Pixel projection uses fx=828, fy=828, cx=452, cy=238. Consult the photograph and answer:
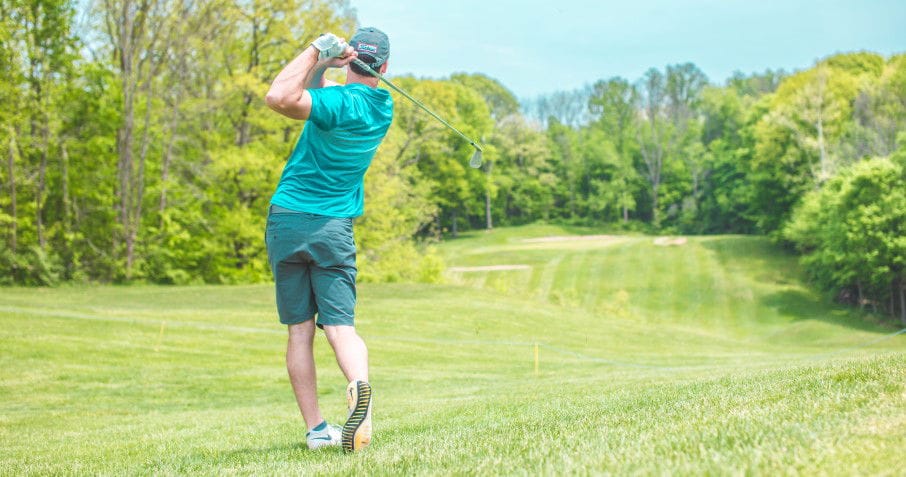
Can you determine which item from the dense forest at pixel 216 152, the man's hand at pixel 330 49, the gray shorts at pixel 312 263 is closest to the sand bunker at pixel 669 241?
the dense forest at pixel 216 152

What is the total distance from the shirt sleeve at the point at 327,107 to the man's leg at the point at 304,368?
1204 millimetres

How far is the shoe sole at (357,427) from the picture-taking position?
4.38 meters

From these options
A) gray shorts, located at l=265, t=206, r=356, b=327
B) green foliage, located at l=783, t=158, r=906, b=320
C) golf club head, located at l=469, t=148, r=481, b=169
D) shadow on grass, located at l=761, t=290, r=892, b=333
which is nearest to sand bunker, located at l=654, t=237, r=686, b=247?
shadow on grass, located at l=761, t=290, r=892, b=333

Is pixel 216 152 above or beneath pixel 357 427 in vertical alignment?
above

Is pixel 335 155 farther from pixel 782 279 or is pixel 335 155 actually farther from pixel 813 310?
pixel 782 279

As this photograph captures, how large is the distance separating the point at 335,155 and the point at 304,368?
4.29ft

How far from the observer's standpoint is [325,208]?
15.9 ft

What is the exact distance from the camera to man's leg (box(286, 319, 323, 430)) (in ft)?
16.4

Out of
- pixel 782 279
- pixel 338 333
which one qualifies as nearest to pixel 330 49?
pixel 338 333

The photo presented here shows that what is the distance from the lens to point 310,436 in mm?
4973

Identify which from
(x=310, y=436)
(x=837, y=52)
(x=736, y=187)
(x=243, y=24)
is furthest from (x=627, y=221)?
(x=310, y=436)

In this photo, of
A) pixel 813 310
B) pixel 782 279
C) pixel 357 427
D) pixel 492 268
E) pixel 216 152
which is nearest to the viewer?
pixel 357 427

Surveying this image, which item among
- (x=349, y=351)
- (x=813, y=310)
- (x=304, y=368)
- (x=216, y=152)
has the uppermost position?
(x=216, y=152)

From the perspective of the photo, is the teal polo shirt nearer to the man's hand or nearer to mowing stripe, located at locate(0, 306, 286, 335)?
→ the man's hand
